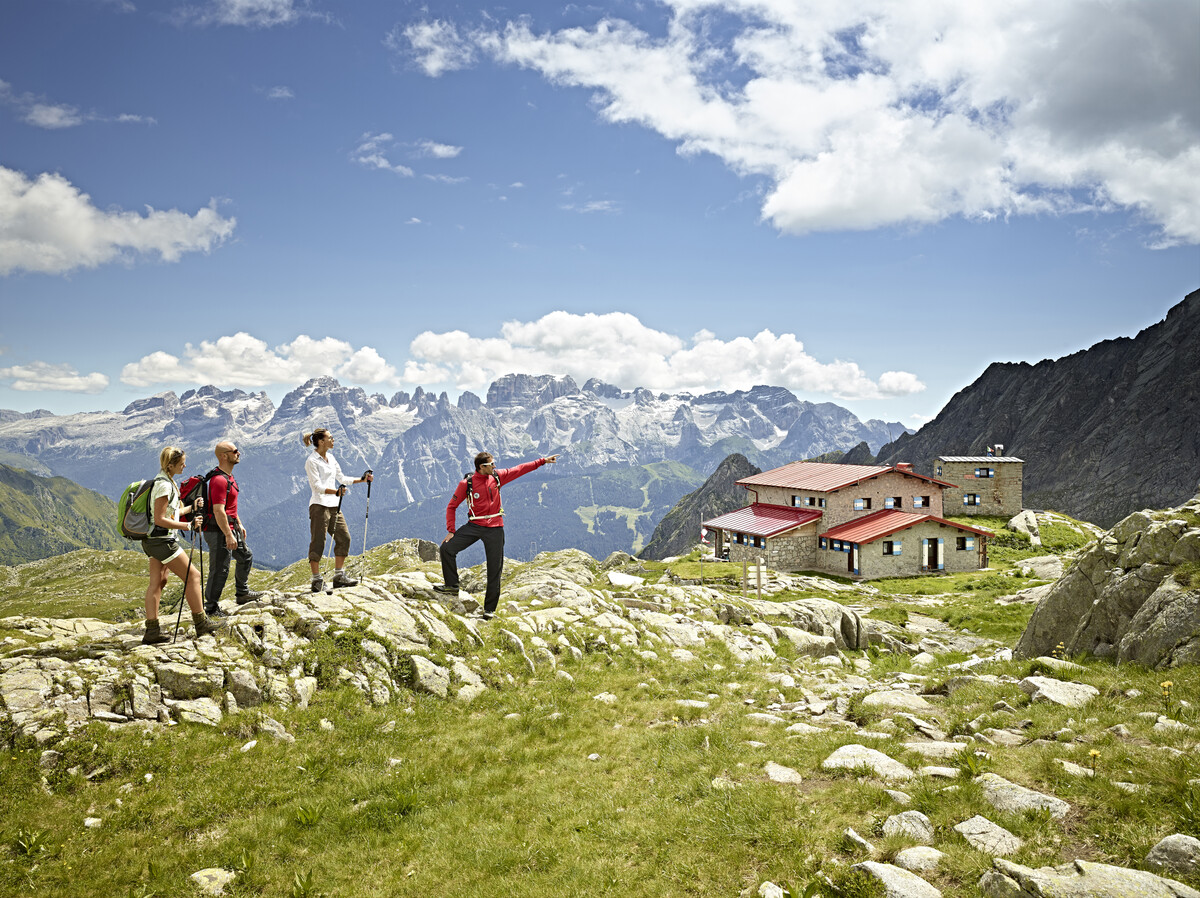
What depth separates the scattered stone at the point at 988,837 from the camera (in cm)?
647

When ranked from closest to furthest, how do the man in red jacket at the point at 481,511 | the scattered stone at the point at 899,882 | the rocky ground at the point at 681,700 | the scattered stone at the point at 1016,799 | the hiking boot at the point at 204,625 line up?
the scattered stone at the point at 899,882 → the rocky ground at the point at 681,700 → the scattered stone at the point at 1016,799 → the hiking boot at the point at 204,625 → the man in red jacket at the point at 481,511

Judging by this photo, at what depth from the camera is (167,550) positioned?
1232 cm

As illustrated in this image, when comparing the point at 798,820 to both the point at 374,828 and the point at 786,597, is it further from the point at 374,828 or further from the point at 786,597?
the point at 786,597

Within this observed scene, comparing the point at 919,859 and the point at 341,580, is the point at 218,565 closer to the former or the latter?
the point at 341,580

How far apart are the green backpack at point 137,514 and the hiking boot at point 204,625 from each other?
6.82 ft

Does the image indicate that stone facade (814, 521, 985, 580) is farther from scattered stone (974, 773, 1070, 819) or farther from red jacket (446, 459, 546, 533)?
scattered stone (974, 773, 1070, 819)

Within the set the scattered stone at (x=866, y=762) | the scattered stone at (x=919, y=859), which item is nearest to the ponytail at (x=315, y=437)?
the scattered stone at (x=866, y=762)

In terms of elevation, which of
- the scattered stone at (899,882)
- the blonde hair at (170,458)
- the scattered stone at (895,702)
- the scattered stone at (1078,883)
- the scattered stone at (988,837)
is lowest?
the scattered stone at (895,702)

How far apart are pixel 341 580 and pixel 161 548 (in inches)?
204

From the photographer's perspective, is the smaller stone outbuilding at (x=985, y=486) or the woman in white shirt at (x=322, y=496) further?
the smaller stone outbuilding at (x=985, y=486)

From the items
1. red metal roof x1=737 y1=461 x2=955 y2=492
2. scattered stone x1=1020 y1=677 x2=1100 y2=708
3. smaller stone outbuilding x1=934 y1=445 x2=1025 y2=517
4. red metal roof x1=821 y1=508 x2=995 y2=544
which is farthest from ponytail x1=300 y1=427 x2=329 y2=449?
smaller stone outbuilding x1=934 y1=445 x2=1025 y2=517

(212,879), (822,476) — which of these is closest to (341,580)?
(212,879)

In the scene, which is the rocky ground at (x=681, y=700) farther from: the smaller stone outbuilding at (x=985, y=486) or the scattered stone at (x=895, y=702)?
the smaller stone outbuilding at (x=985, y=486)

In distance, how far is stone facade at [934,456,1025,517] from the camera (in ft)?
249
